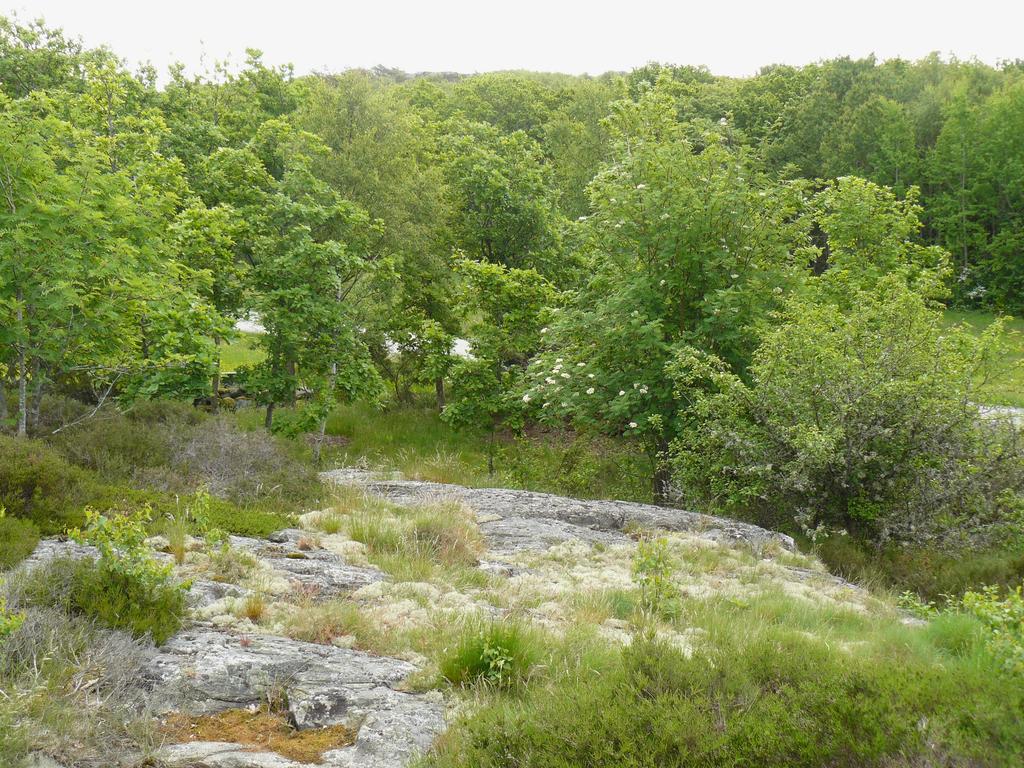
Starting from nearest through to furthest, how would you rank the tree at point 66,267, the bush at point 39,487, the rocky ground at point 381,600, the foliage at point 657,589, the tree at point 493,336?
the rocky ground at point 381,600 < the foliage at point 657,589 < the bush at point 39,487 < the tree at point 66,267 < the tree at point 493,336

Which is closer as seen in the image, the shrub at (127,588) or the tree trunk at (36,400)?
the shrub at (127,588)

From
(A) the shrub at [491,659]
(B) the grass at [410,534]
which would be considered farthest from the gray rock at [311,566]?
(A) the shrub at [491,659]

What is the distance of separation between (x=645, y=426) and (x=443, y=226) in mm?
13748

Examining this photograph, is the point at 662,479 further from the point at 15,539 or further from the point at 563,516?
the point at 15,539

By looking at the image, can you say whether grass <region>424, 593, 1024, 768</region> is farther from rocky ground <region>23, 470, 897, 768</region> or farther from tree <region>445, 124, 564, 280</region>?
tree <region>445, 124, 564, 280</region>

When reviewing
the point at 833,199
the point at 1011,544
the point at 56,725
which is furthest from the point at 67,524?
the point at 833,199

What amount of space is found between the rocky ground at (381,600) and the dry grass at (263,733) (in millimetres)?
51

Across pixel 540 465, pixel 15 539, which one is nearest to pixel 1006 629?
pixel 15 539

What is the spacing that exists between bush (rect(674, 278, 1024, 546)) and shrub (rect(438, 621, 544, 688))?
6.55 metres

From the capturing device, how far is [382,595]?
645 centimetres

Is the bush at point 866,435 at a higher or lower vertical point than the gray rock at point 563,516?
higher

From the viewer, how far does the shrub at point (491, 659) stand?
468 centimetres

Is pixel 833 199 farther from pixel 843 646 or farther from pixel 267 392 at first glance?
pixel 843 646

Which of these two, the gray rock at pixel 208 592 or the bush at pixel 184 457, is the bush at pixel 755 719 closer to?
the gray rock at pixel 208 592
